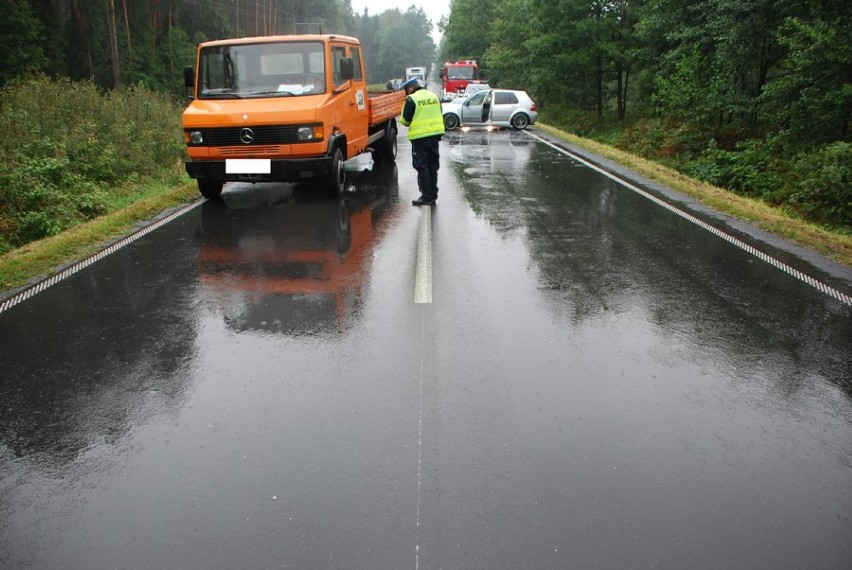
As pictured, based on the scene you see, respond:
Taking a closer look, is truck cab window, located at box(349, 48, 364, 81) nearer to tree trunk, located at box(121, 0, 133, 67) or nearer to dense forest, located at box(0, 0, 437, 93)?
dense forest, located at box(0, 0, 437, 93)

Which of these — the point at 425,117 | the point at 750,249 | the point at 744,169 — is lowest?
the point at 750,249

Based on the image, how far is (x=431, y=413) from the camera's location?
397cm

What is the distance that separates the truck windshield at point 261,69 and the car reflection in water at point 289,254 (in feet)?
5.64

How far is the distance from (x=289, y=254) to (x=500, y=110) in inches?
719

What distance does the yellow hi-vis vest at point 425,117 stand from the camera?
33.3ft

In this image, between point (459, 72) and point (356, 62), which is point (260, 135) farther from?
point (459, 72)

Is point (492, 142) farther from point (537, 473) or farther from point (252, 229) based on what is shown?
point (537, 473)

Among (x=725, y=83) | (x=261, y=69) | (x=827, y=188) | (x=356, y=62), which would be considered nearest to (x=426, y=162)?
(x=261, y=69)

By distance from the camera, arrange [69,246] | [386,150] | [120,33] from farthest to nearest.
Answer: [120,33], [386,150], [69,246]

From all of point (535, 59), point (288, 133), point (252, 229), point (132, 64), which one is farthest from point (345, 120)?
point (132, 64)

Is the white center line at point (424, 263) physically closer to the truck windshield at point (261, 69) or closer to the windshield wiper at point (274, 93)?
the windshield wiper at point (274, 93)

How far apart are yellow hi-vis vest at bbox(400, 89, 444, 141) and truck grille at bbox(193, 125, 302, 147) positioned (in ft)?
5.65

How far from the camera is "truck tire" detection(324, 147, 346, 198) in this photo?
10.6 metres

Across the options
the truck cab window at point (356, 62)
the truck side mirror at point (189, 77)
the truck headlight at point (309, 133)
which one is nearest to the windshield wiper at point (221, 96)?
the truck side mirror at point (189, 77)
